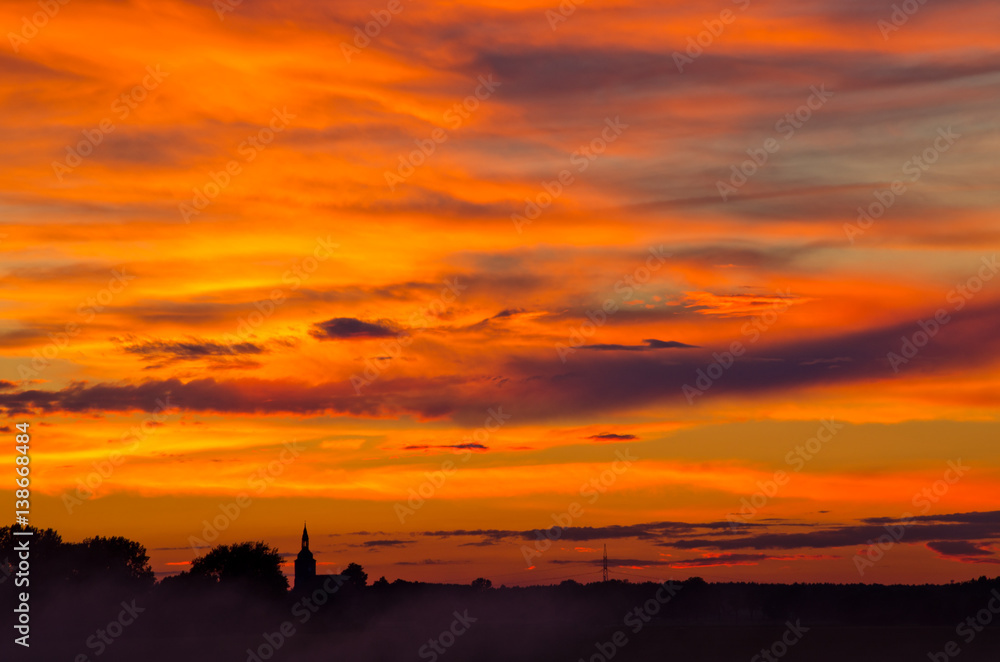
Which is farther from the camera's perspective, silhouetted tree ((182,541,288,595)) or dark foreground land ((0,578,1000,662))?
silhouetted tree ((182,541,288,595))

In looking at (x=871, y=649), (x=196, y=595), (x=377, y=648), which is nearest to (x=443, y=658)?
(x=377, y=648)

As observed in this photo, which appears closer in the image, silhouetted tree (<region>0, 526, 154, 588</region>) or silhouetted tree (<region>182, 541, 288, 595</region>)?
silhouetted tree (<region>0, 526, 154, 588</region>)

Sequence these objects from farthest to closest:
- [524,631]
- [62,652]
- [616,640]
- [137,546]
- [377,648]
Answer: [137,546]
[524,631]
[616,640]
[377,648]
[62,652]

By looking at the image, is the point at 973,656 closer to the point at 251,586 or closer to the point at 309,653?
the point at 309,653

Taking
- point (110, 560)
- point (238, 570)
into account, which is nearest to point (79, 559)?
point (110, 560)

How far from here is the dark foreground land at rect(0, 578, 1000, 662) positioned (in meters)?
131

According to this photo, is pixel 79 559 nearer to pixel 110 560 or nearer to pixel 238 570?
pixel 110 560

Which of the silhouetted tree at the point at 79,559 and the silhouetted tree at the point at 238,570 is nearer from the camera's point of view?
the silhouetted tree at the point at 79,559

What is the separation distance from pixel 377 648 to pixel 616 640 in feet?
117

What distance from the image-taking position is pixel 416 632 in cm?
15512

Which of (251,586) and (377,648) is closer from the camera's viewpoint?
(377,648)

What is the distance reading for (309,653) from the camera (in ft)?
424

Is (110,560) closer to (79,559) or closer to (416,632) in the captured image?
(79,559)

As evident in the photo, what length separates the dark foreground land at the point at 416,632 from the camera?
131250 millimetres
